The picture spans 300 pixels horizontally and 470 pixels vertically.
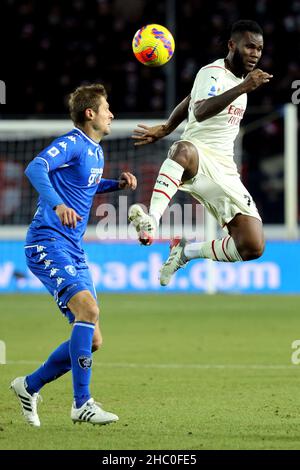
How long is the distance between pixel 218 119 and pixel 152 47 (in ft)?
2.36

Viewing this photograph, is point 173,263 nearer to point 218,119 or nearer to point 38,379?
point 218,119

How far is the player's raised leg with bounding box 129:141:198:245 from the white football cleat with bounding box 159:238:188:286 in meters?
0.62

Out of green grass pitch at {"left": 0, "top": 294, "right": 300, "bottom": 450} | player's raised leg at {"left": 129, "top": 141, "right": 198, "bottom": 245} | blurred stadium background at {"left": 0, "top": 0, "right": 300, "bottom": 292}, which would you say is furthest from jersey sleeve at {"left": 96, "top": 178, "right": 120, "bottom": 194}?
blurred stadium background at {"left": 0, "top": 0, "right": 300, "bottom": 292}

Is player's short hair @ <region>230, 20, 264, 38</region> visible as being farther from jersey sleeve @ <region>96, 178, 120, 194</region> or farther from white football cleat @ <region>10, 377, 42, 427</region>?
white football cleat @ <region>10, 377, 42, 427</region>

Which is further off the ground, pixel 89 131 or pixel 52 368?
pixel 89 131

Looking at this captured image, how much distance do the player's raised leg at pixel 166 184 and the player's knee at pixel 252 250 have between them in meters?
0.65

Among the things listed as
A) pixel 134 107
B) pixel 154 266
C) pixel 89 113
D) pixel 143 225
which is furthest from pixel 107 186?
pixel 134 107

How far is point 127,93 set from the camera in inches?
874

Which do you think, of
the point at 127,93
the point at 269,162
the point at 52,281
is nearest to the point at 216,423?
the point at 52,281

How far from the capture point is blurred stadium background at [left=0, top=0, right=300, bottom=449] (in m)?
6.77

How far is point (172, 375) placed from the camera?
8.88 m

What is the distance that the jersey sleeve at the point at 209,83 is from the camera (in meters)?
7.09

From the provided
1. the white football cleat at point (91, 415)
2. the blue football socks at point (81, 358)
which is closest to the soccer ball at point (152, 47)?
the blue football socks at point (81, 358)
